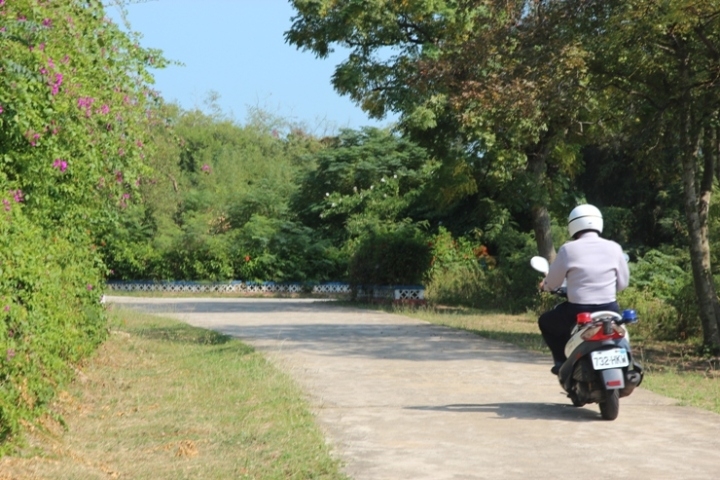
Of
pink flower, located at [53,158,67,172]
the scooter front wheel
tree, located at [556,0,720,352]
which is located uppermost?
tree, located at [556,0,720,352]

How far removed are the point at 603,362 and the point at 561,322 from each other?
2.52 ft

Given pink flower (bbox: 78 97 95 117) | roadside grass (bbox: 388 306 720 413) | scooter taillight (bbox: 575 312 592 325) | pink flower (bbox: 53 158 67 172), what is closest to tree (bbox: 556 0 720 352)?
roadside grass (bbox: 388 306 720 413)

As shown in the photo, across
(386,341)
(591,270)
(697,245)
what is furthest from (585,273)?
(386,341)

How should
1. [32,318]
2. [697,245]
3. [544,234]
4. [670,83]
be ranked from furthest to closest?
[544,234] < [670,83] < [697,245] < [32,318]

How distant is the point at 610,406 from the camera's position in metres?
9.03

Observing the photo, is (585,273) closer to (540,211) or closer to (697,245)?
(697,245)

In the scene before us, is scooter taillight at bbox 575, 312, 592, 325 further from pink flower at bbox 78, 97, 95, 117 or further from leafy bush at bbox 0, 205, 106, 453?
pink flower at bbox 78, 97, 95, 117

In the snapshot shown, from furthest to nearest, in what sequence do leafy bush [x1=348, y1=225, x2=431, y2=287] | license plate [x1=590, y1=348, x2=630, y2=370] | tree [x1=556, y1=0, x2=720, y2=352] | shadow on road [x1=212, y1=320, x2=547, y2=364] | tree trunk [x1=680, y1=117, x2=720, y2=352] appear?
leafy bush [x1=348, y1=225, x2=431, y2=287]
tree trunk [x1=680, y1=117, x2=720, y2=352]
tree [x1=556, y1=0, x2=720, y2=352]
shadow on road [x1=212, y1=320, x2=547, y2=364]
license plate [x1=590, y1=348, x2=630, y2=370]

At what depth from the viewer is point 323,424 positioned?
8.92 m

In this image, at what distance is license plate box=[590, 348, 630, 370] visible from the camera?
8.95m

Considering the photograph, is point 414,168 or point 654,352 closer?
point 654,352

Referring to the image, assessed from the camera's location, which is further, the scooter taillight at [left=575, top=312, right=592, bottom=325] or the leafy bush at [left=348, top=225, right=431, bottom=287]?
the leafy bush at [left=348, top=225, right=431, bottom=287]

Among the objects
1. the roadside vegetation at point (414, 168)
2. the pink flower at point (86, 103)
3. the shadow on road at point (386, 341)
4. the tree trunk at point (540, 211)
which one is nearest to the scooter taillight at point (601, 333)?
the roadside vegetation at point (414, 168)

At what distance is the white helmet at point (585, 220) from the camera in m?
9.59
